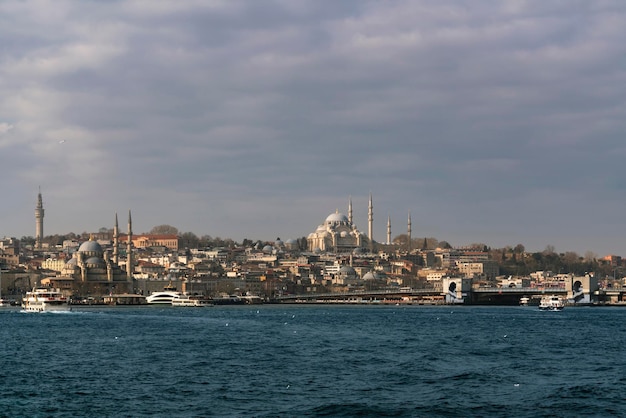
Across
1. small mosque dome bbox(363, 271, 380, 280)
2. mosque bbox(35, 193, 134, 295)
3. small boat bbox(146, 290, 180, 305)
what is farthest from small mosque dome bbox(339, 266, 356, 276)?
small boat bbox(146, 290, 180, 305)

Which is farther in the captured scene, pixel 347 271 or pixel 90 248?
pixel 347 271

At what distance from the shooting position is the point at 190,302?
11625 cm

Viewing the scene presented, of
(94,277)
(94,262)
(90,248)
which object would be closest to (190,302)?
(94,277)

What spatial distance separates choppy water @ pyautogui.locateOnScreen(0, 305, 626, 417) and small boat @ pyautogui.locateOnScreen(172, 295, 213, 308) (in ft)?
206

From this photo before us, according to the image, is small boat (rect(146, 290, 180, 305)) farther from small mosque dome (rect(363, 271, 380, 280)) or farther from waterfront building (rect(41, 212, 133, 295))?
small mosque dome (rect(363, 271, 380, 280))

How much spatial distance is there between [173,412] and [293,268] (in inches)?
5865

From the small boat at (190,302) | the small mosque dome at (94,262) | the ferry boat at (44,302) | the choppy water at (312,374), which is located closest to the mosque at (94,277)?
the small mosque dome at (94,262)

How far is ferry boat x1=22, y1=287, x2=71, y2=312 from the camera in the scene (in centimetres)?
9269

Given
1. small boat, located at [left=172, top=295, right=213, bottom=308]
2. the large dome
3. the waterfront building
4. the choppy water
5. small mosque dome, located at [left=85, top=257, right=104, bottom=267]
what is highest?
the large dome

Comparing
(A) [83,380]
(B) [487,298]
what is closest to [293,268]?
(B) [487,298]

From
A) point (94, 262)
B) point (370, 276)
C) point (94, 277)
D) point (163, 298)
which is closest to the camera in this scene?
point (163, 298)

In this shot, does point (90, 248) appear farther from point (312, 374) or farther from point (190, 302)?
point (312, 374)

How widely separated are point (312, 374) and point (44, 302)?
66.4 m

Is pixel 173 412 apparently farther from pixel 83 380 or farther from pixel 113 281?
pixel 113 281
